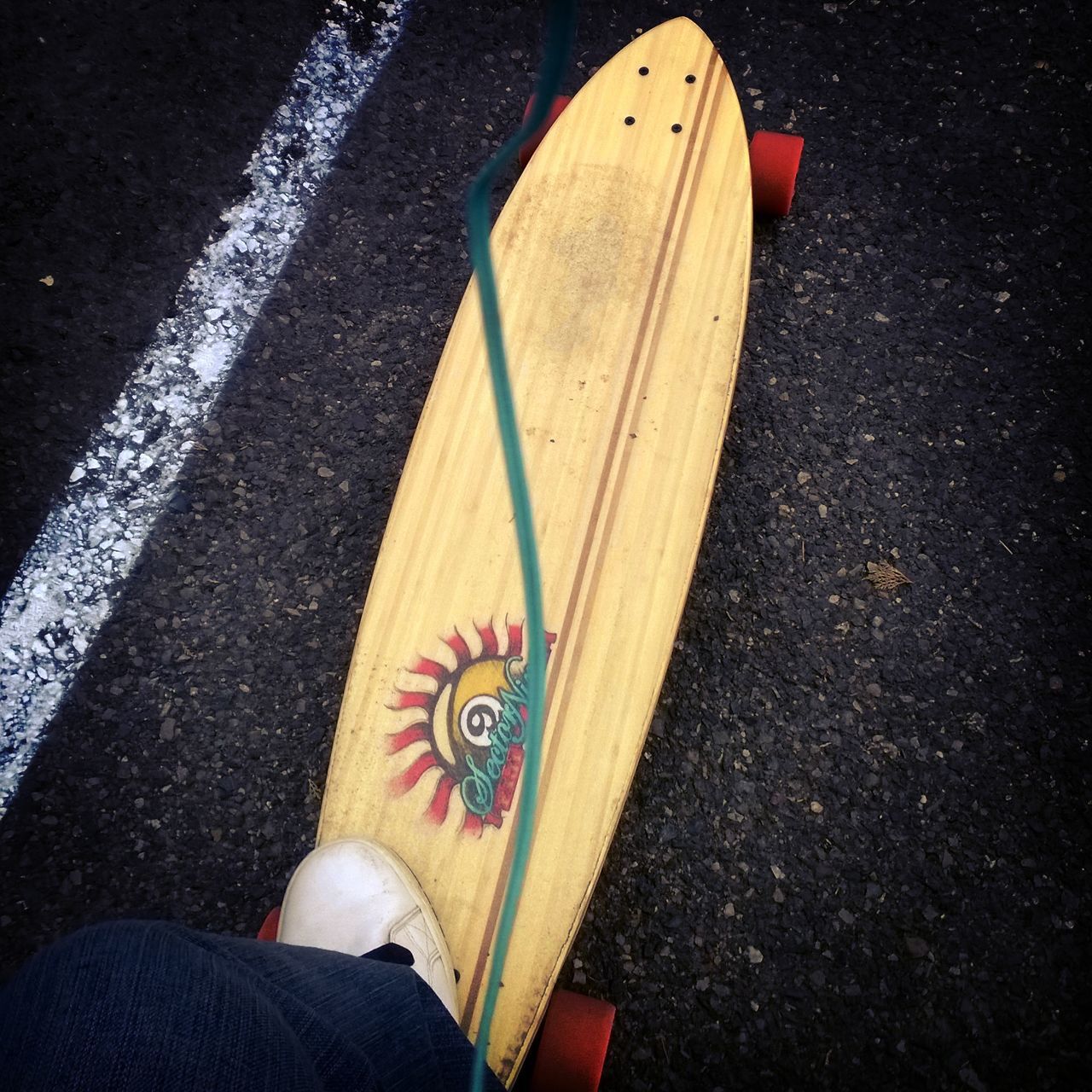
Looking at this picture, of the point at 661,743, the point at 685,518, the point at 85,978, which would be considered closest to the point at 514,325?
the point at 685,518

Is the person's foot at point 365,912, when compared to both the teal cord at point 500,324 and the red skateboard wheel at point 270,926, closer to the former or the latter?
the red skateboard wheel at point 270,926

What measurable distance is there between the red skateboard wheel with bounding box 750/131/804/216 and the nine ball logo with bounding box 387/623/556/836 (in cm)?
95

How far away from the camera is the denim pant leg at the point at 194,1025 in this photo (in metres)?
0.73

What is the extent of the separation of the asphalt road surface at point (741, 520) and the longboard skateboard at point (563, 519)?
0.14 meters

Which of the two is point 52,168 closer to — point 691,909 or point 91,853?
point 91,853

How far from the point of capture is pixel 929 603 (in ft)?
4.82

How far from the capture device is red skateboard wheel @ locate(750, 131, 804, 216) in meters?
1.56

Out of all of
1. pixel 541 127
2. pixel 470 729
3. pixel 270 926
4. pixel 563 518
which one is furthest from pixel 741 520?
pixel 270 926

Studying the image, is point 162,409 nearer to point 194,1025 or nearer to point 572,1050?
point 194,1025

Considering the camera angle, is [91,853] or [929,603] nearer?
[91,853]

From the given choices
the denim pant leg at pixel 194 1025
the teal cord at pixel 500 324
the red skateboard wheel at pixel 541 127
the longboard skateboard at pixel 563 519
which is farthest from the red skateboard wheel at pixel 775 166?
the denim pant leg at pixel 194 1025

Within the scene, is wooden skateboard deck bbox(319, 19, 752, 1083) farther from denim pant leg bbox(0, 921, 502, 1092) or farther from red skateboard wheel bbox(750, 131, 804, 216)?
denim pant leg bbox(0, 921, 502, 1092)

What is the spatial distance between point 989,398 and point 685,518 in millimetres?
662

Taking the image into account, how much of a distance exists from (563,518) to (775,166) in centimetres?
79
